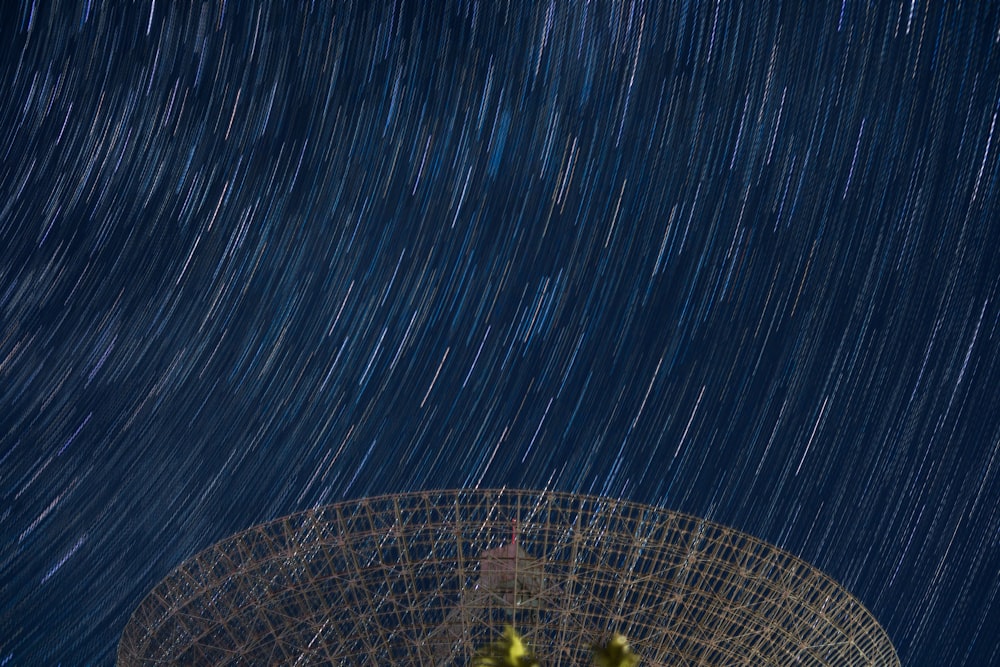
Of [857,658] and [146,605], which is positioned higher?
[857,658]

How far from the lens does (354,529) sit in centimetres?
3447

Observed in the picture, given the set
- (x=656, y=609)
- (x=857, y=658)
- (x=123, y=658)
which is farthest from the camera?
→ (x=656, y=609)

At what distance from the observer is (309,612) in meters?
33.9

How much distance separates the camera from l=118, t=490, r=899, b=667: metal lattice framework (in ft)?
110

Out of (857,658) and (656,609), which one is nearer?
(857,658)

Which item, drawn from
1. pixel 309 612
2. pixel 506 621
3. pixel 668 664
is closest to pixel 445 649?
pixel 506 621

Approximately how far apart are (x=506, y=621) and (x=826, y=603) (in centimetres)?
885

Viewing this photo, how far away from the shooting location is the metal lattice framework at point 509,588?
33500 millimetres

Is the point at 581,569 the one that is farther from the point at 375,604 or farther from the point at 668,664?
the point at 375,604

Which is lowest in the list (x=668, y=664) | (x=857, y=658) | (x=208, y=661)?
(x=208, y=661)

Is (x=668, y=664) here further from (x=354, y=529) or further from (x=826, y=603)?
(x=354, y=529)

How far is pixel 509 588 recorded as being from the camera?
115ft

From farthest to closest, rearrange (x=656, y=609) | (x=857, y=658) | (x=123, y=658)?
(x=656, y=609) → (x=857, y=658) → (x=123, y=658)

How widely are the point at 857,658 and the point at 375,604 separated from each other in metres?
13.3
